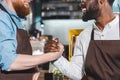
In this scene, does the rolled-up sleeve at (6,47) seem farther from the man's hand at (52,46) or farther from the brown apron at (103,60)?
the brown apron at (103,60)

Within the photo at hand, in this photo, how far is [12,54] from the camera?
1679mm

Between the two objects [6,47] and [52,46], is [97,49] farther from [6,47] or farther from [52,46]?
[6,47]

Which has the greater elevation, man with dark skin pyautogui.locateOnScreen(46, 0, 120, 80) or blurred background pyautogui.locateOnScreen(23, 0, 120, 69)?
blurred background pyautogui.locateOnScreen(23, 0, 120, 69)

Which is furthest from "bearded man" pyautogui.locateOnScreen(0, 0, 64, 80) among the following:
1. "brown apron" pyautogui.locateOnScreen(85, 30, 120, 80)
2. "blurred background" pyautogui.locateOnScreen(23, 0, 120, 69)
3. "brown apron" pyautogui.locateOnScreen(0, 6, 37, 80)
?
"blurred background" pyautogui.locateOnScreen(23, 0, 120, 69)

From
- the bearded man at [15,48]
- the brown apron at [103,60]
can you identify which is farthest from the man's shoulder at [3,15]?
the brown apron at [103,60]

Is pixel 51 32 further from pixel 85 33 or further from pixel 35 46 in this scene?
pixel 85 33

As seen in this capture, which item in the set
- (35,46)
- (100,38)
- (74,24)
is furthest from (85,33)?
(74,24)

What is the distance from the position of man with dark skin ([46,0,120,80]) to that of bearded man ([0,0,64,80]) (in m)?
0.34

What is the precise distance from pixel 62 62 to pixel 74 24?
513 centimetres

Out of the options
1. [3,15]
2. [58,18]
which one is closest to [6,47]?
[3,15]

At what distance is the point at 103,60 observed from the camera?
7.15ft

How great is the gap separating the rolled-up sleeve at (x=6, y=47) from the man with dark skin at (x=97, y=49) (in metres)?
0.60

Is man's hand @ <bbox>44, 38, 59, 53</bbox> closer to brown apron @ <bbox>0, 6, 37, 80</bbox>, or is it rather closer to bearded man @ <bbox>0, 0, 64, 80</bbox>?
bearded man @ <bbox>0, 0, 64, 80</bbox>

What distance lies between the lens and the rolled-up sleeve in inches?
65.4
